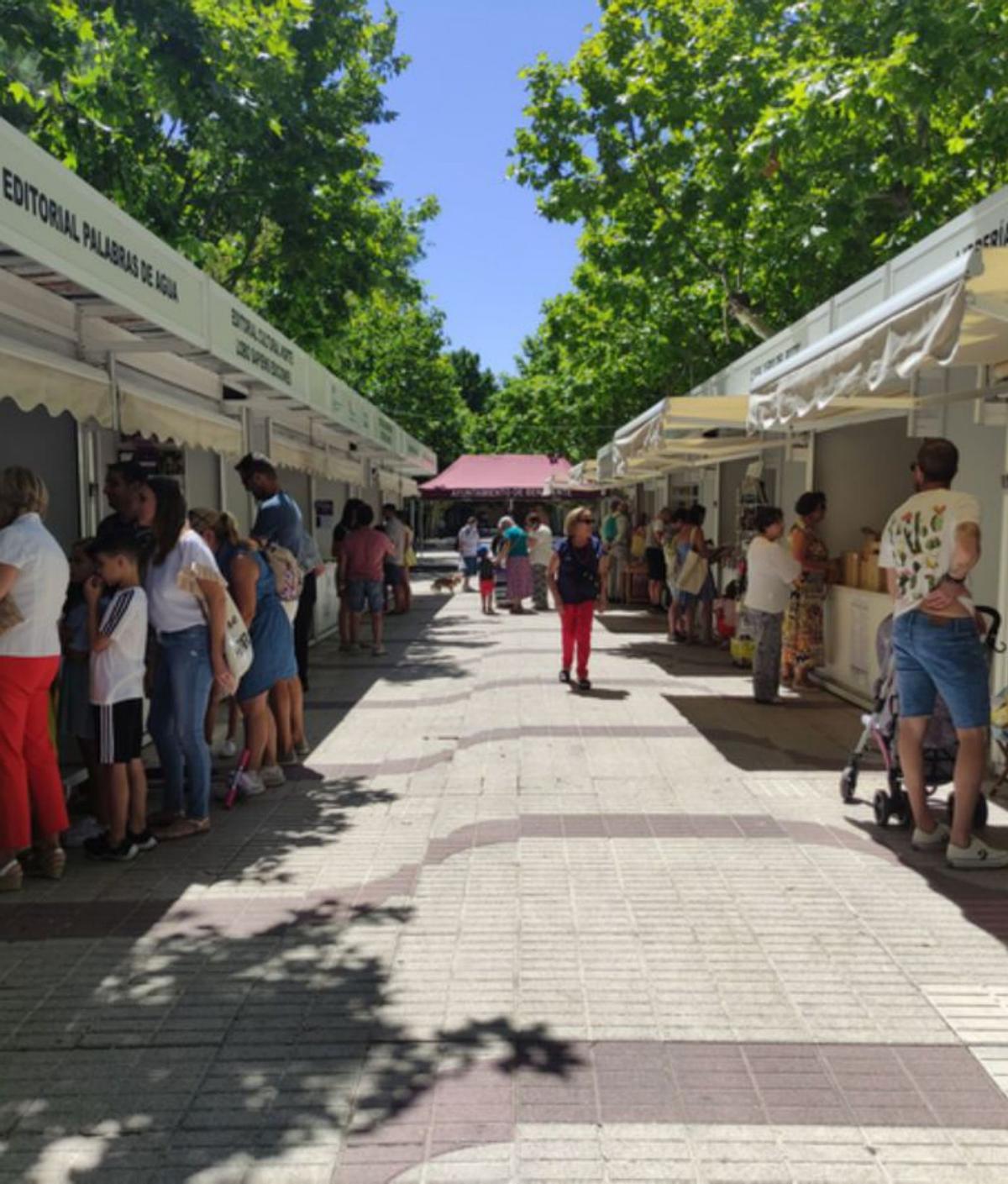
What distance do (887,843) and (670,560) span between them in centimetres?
874

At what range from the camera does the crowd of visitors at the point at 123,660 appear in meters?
4.30

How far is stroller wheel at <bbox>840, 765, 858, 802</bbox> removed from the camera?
566cm

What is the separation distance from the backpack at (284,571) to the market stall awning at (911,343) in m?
3.33

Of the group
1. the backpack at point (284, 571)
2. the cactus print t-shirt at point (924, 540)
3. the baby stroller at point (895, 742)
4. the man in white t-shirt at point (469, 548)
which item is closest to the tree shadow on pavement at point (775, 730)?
the baby stroller at point (895, 742)

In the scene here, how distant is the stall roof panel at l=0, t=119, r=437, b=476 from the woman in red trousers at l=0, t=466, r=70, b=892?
38.1 inches

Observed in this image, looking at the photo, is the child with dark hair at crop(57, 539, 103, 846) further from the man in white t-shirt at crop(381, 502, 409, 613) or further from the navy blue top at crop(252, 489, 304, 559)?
the man in white t-shirt at crop(381, 502, 409, 613)

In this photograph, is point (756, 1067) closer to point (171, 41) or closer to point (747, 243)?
point (171, 41)

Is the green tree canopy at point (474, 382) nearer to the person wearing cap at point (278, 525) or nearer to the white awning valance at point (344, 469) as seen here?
the white awning valance at point (344, 469)

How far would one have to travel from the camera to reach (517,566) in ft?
57.6

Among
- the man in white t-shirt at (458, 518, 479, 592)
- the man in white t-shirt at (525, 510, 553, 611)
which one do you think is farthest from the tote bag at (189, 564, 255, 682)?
the man in white t-shirt at (458, 518, 479, 592)

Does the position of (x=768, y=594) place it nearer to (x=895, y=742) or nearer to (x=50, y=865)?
(x=895, y=742)

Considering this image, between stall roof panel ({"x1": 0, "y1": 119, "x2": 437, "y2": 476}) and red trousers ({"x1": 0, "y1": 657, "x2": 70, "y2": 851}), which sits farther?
red trousers ({"x1": 0, "y1": 657, "x2": 70, "y2": 851})

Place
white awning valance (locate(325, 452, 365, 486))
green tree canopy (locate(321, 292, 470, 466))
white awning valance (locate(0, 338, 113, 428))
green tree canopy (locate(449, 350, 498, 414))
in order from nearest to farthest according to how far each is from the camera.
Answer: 1. white awning valance (locate(0, 338, 113, 428))
2. white awning valance (locate(325, 452, 365, 486))
3. green tree canopy (locate(321, 292, 470, 466))
4. green tree canopy (locate(449, 350, 498, 414))

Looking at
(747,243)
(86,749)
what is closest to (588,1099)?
(86,749)
